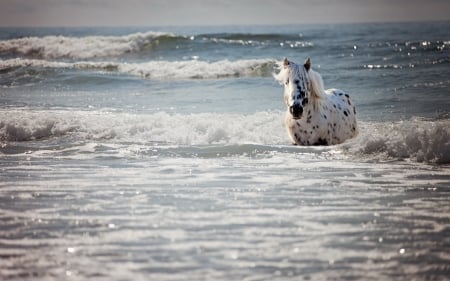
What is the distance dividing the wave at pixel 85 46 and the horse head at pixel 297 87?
81.1 ft

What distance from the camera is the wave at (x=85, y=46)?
33094 millimetres

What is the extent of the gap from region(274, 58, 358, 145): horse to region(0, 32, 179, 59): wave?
80.0 ft

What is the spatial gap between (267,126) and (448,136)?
393 cm

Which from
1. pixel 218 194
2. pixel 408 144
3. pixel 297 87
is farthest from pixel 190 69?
pixel 218 194

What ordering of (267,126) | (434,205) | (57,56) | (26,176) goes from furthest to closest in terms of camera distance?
(57,56) < (267,126) < (26,176) < (434,205)

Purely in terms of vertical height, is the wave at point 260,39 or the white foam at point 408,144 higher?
the wave at point 260,39

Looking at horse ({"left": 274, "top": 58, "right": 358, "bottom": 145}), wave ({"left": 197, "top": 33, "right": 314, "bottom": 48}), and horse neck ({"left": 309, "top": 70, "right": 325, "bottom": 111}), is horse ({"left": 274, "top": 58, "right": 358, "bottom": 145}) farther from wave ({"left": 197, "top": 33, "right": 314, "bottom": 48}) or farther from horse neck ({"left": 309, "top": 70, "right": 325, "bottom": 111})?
wave ({"left": 197, "top": 33, "right": 314, "bottom": 48})

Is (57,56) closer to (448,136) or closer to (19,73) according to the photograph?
(19,73)

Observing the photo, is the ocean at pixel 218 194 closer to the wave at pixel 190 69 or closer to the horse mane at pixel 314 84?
the horse mane at pixel 314 84

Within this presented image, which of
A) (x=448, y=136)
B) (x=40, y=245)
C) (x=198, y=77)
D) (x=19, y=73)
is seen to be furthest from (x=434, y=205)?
(x=19, y=73)

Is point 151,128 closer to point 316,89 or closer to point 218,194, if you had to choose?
point 316,89

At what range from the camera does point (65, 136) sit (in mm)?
11039

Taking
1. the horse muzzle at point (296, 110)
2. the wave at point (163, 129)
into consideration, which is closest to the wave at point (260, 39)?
the wave at point (163, 129)

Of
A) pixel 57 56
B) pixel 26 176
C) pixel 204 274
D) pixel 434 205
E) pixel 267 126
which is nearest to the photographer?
pixel 204 274
